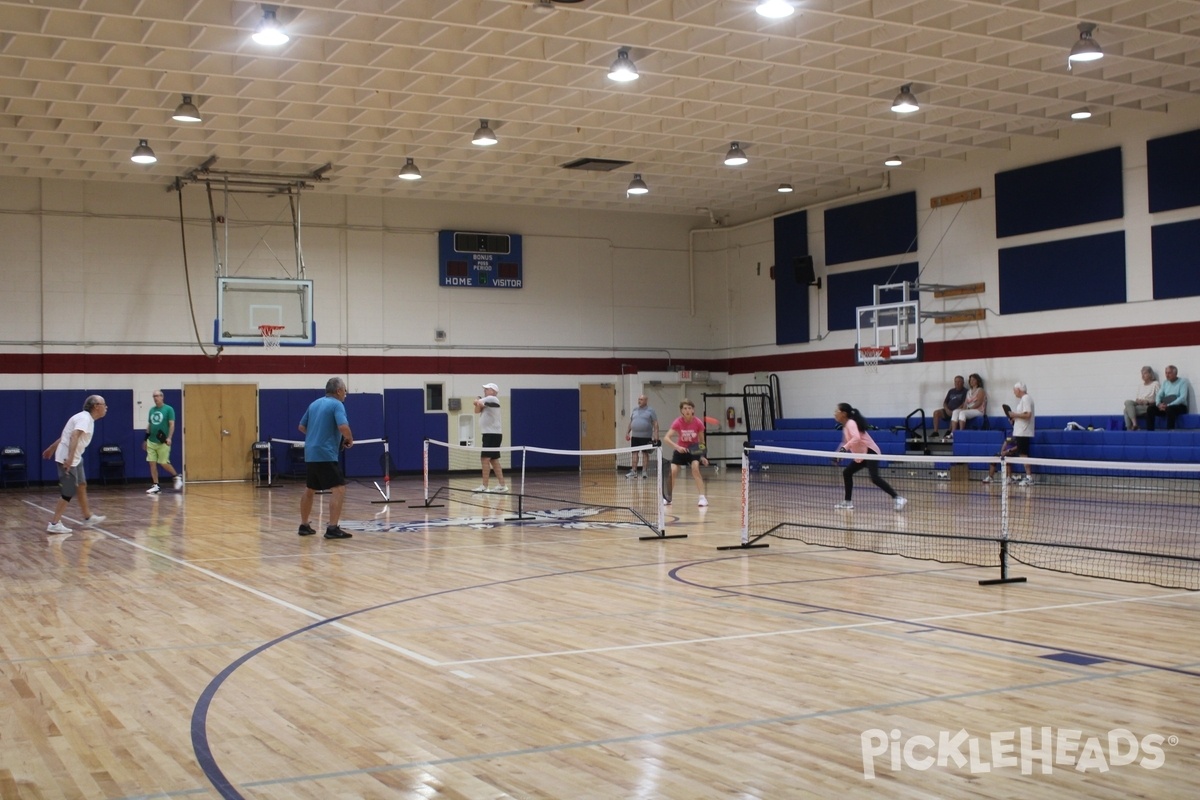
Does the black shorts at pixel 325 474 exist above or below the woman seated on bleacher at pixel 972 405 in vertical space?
below

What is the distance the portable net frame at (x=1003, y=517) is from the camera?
36.4 feet

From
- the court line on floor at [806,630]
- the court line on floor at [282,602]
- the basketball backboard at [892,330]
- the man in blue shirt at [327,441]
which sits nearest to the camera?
the court line on floor at [806,630]

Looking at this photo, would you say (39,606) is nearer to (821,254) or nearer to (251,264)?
(251,264)

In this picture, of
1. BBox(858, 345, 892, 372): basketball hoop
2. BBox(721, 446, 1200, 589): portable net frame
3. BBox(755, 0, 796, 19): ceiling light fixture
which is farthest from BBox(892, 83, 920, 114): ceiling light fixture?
BBox(858, 345, 892, 372): basketball hoop

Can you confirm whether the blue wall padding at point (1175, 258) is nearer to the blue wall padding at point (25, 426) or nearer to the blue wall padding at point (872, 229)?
the blue wall padding at point (872, 229)

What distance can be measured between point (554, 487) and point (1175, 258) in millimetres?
13206

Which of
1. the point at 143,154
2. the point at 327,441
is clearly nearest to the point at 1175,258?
the point at 327,441

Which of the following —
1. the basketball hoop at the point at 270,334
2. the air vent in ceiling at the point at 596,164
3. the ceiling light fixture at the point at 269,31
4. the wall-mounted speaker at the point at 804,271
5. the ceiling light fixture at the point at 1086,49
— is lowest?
the basketball hoop at the point at 270,334

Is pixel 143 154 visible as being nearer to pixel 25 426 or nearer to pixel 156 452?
pixel 156 452

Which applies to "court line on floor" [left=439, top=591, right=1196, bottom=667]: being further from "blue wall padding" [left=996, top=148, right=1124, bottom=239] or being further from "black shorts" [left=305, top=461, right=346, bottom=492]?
"blue wall padding" [left=996, top=148, right=1124, bottom=239]

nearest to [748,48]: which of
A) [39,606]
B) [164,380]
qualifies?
[39,606]

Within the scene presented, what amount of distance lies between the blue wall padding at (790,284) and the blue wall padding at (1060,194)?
6.27 meters

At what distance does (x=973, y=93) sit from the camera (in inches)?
814

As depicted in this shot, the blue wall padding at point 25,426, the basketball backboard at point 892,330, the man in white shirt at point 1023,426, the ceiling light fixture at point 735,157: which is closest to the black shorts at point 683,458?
the ceiling light fixture at point 735,157
